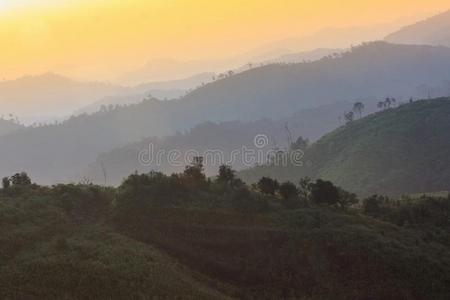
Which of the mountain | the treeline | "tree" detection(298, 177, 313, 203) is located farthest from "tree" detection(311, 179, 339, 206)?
the mountain

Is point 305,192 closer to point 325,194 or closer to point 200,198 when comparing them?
point 325,194

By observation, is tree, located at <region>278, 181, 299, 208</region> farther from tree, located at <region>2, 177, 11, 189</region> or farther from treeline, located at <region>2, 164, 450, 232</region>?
tree, located at <region>2, 177, 11, 189</region>

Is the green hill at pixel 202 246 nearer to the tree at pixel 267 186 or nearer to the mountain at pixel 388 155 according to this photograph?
the tree at pixel 267 186

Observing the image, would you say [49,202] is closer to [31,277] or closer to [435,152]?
[31,277]

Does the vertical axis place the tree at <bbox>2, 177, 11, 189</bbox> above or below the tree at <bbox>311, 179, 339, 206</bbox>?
above

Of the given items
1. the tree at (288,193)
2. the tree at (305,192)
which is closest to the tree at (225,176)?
the tree at (288,193)

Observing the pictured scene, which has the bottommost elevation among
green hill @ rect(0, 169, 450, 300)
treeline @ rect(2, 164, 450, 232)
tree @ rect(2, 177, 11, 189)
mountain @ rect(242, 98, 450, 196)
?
green hill @ rect(0, 169, 450, 300)

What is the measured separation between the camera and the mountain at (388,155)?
139 metres

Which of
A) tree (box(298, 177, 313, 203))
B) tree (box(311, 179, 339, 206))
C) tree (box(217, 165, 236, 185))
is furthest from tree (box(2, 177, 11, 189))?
tree (box(311, 179, 339, 206))

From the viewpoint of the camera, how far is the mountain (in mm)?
139375

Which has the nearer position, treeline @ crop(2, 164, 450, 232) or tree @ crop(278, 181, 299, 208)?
treeline @ crop(2, 164, 450, 232)

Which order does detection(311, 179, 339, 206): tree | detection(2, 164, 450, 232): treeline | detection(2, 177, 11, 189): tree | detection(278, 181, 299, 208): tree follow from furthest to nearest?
1. detection(311, 179, 339, 206): tree
2. detection(278, 181, 299, 208): tree
3. detection(2, 177, 11, 189): tree
4. detection(2, 164, 450, 232): treeline

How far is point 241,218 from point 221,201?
4.33 m

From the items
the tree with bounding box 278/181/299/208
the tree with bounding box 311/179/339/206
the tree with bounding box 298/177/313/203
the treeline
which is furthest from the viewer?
the tree with bounding box 311/179/339/206
